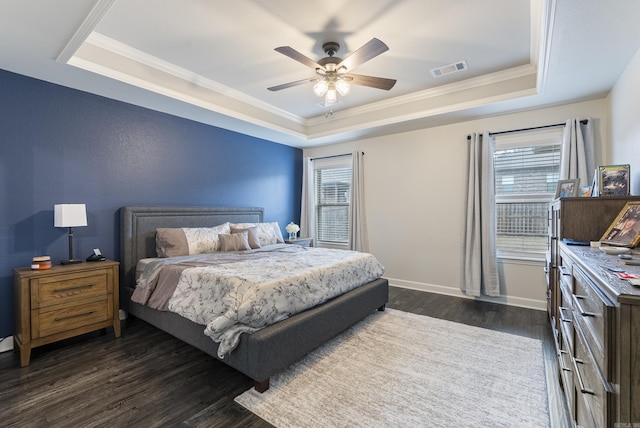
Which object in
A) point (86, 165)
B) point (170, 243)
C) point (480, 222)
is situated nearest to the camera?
point (86, 165)

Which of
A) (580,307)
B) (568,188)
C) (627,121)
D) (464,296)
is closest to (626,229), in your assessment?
(580,307)

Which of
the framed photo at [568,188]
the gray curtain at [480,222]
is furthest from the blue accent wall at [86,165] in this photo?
the framed photo at [568,188]

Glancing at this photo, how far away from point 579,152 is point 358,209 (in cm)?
299

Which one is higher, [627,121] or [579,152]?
[627,121]

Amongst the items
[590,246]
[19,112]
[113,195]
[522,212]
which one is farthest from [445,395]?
[19,112]

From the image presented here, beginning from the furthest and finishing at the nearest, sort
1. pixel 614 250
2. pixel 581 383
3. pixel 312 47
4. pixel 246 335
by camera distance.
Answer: pixel 312 47 → pixel 246 335 → pixel 614 250 → pixel 581 383

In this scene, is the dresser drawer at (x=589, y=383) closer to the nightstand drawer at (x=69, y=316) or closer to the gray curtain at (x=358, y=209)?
the nightstand drawer at (x=69, y=316)

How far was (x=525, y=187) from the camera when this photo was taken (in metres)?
3.83

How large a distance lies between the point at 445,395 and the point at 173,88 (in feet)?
12.9

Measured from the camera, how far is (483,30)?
8.54 feet

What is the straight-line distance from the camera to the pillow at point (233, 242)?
375 centimetres

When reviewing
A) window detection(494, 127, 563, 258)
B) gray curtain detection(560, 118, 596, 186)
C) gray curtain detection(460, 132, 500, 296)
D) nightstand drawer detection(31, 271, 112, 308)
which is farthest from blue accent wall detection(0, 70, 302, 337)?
gray curtain detection(560, 118, 596, 186)

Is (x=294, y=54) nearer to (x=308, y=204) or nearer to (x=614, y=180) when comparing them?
(x=614, y=180)

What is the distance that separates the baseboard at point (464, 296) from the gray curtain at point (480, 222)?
14 centimetres
